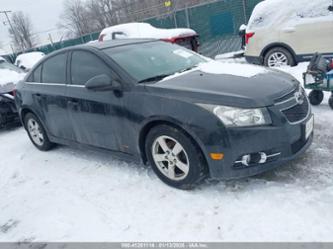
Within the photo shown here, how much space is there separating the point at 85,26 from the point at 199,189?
171ft

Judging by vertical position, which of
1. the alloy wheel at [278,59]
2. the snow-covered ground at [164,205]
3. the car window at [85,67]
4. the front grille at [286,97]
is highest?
the car window at [85,67]

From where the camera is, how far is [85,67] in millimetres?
3895

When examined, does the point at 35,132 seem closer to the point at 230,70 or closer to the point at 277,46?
the point at 230,70

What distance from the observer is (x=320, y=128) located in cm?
427

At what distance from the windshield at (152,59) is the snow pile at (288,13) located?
4703 millimetres

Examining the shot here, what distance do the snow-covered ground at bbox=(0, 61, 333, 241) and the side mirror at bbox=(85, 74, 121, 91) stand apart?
110 centimetres

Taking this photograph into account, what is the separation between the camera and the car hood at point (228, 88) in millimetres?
2828

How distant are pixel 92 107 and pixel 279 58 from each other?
19.7 ft

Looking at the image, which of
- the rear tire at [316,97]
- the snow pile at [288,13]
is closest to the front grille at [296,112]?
the rear tire at [316,97]

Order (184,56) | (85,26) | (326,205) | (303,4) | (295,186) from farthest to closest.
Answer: (85,26) < (303,4) < (184,56) < (295,186) < (326,205)

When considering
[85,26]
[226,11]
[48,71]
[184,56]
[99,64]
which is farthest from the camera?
[85,26]

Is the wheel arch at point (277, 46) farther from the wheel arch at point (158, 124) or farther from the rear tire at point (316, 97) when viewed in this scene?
the wheel arch at point (158, 124)

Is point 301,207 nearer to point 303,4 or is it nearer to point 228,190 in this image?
point 228,190

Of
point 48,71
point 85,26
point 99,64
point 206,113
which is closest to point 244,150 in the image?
point 206,113
